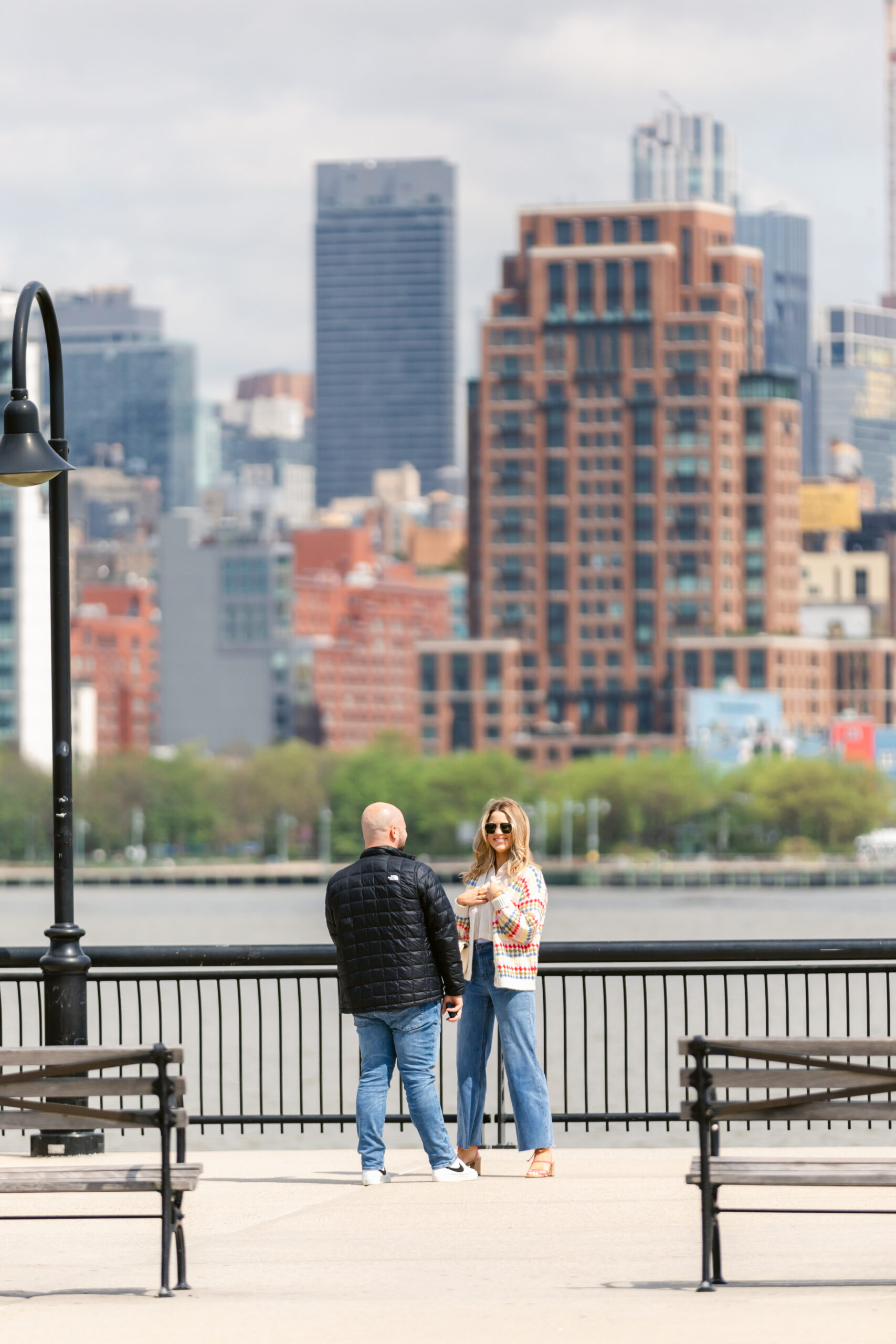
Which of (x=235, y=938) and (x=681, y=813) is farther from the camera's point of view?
(x=681, y=813)

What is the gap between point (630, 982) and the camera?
53375 mm

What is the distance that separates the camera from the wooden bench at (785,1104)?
9828mm

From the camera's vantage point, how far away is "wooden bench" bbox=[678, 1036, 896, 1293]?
9.83m

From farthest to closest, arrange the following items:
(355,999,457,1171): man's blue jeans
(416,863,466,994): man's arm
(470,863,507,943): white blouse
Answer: (470,863,507,943): white blouse, (355,999,457,1171): man's blue jeans, (416,863,466,994): man's arm

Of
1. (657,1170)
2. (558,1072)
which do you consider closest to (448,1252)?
(657,1170)

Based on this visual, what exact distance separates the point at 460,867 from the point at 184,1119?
16239cm

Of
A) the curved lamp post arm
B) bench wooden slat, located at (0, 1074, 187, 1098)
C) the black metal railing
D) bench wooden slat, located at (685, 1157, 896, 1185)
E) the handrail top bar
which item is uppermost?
the curved lamp post arm

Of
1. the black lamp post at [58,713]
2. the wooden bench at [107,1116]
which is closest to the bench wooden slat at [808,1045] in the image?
the wooden bench at [107,1116]

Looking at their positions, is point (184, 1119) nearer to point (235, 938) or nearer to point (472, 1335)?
point (472, 1335)

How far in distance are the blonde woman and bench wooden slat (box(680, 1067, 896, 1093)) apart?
3156mm

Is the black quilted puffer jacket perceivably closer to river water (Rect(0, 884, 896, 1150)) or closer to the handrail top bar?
river water (Rect(0, 884, 896, 1150))

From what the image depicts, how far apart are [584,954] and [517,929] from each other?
146cm

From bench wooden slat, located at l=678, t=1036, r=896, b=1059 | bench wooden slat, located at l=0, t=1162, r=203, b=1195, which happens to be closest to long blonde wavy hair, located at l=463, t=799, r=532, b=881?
bench wooden slat, located at l=678, t=1036, r=896, b=1059

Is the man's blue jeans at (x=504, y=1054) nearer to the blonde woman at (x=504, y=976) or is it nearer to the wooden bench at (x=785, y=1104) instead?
the blonde woman at (x=504, y=976)
